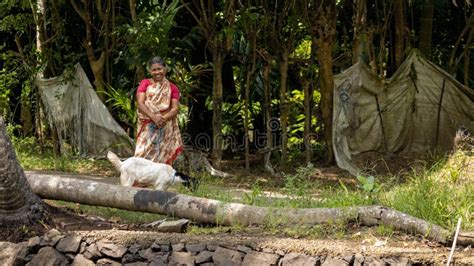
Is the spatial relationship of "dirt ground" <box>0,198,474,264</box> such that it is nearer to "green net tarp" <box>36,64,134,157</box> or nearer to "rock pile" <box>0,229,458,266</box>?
"rock pile" <box>0,229,458,266</box>

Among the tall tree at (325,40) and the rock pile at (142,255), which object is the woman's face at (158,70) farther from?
the tall tree at (325,40)

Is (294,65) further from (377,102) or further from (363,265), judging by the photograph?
(363,265)

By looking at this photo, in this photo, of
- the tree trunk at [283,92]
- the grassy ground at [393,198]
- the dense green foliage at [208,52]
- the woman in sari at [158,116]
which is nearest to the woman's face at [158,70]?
the woman in sari at [158,116]

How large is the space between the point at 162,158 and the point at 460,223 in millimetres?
3604

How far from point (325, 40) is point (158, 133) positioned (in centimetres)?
Answer: 389

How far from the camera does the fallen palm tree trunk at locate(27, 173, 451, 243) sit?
19.2ft

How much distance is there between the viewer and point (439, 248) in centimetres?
555

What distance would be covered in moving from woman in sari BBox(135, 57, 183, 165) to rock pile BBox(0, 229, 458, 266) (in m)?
2.10

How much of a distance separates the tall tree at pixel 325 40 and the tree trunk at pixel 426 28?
7.46ft

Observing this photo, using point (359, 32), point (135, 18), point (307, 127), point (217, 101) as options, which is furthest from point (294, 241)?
point (359, 32)

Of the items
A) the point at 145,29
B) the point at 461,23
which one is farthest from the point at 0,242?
the point at 461,23

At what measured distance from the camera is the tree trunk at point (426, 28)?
12.9 meters

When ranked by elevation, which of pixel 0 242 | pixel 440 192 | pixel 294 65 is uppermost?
pixel 294 65

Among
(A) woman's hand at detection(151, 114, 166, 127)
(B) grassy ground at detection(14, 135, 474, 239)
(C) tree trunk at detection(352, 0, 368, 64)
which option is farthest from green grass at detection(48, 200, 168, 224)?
(C) tree trunk at detection(352, 0, 368, 64)
